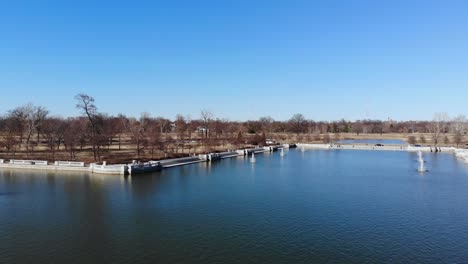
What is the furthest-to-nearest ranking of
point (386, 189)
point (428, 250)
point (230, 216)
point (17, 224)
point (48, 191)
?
1. point (386, 189)
2. point (48, 191)
3. point (230, 216)
4. point (17, 224)
5. point (428, 250)

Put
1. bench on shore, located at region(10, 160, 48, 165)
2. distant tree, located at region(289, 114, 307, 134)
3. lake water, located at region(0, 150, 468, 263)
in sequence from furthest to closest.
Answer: distant tree, located at region(289, 114, 307, 134), bench on shore, located at region(10, 160, 48, 165), lake water, located at region(0, 150, 468, 263)

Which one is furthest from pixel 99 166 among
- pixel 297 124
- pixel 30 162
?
pixel 297 124

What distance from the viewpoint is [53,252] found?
57.8 feet

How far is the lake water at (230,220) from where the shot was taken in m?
17.7

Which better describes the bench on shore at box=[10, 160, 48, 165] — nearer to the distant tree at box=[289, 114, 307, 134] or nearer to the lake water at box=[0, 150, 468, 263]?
the lake water at box=[0, 150, 468, 263]

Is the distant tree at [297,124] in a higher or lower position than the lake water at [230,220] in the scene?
higher

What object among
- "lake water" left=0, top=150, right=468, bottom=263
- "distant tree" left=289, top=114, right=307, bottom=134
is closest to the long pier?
"lake water" left=0, top=150, right=468, bottom=263

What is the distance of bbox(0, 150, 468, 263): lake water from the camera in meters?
17.7

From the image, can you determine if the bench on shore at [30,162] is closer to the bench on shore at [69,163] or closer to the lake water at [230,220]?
the bench on shore at [69,163]

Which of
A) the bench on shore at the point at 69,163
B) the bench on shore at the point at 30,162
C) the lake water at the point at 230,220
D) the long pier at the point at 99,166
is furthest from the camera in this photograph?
A: the bench on shore at the point at 30,162

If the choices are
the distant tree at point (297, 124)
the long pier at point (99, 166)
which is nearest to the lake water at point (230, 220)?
the long pier at point (99, 166)

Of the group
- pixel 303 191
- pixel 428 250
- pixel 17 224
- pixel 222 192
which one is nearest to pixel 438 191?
pixel 303 191

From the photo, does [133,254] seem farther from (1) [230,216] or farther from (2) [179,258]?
(1) [230,216]

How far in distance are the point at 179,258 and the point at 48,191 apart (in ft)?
69.0
